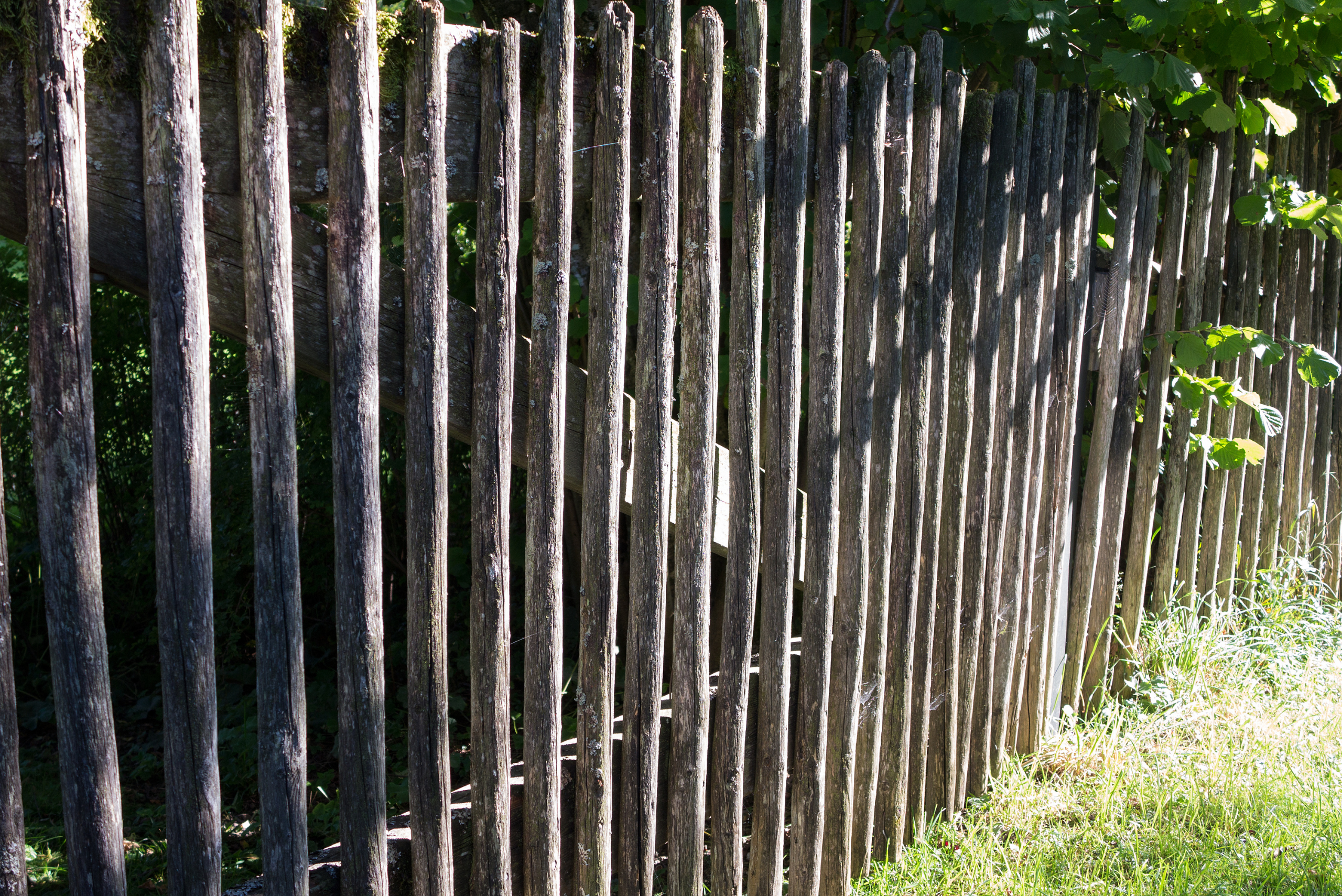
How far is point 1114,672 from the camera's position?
3732 millimetres

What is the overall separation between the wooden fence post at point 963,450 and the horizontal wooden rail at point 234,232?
42.6 inches

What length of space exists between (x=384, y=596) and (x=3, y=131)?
2989 millimetres

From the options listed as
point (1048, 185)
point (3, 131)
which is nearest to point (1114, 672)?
point (1048, 185)

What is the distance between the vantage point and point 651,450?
2096 mm

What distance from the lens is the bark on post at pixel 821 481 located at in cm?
231

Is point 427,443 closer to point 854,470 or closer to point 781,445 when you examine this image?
point 781,445

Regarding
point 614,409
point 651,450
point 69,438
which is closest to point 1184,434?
point 651,450

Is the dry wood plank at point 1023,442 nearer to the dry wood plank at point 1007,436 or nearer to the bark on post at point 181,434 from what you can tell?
the dry wood plank at point 1007,436

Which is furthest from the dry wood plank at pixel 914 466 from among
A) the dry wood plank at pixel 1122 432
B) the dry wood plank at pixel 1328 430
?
the dry wood plank at pixel 1328 430

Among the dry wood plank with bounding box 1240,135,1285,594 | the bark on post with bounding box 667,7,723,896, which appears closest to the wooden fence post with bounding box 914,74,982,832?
the bark on post with bounding box 667,7,723,896

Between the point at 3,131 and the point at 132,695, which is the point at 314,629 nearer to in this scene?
the point at 132,695

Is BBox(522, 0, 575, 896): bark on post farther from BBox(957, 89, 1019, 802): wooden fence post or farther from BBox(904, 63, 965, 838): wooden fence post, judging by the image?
BBox(957, 89, 1019, 802): wooden fence post

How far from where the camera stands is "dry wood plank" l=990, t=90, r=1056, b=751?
2.92m

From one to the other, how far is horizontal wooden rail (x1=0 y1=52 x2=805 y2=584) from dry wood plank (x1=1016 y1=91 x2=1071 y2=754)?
1545mm
